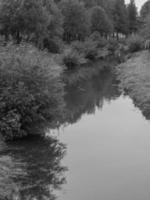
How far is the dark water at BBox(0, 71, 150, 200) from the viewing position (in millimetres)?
10586

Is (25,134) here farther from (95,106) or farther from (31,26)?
(31,26)

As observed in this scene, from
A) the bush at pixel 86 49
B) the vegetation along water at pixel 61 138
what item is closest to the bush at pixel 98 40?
the bush at pixel 86 49

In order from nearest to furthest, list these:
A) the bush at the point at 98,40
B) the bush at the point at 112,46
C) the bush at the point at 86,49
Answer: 1. the bush at the point at 86,49
2. the bush at the point at 98,40
3. the bush at the point at 112,46

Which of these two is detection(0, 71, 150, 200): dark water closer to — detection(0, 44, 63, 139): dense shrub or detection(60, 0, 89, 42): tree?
detection(0, 44, 63, 139): dense shrub

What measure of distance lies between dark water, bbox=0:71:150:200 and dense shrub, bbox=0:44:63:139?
28.0 inches

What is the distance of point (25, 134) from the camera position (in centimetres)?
1430

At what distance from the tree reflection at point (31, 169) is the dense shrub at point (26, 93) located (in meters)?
0.71

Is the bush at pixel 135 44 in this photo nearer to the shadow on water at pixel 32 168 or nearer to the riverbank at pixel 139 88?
the riverbank at pixel 139 88

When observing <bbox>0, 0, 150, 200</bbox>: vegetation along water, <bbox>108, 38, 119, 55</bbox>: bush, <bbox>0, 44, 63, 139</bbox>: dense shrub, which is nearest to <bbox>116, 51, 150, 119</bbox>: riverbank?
<bbox>0, 0, 150, 200</bbox>: vegetation along water

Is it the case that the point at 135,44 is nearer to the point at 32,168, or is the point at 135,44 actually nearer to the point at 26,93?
the point at 26,93

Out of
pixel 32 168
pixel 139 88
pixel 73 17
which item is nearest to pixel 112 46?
pixel 73 17

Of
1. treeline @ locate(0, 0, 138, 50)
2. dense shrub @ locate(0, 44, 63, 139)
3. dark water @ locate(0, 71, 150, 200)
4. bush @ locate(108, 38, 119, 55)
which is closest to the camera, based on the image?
dark water @ locate(0, 71, 150, 200)

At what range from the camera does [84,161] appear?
13.2 metres

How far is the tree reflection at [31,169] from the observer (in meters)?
10.2
